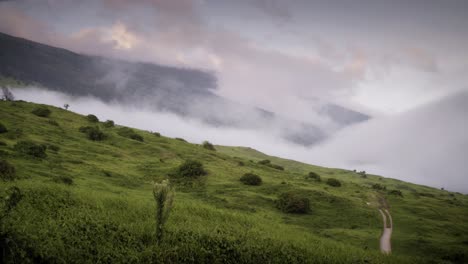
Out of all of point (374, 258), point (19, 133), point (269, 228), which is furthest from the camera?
point (19, 133)

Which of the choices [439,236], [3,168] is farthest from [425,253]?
[3,168]

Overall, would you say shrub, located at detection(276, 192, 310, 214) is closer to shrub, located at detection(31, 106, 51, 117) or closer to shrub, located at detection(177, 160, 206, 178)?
shrub, located at detection(177, 160, 206, 178)

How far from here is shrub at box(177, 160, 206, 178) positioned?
52906 millimetres

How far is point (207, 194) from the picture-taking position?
44281 millimetres

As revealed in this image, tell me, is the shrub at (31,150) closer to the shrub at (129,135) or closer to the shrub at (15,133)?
the shrub at (15,133)

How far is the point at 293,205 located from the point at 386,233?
12.0 metres

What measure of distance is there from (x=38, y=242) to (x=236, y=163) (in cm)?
6425

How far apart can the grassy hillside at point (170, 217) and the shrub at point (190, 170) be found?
1299mm

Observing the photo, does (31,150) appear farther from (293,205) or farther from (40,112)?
(40,112)

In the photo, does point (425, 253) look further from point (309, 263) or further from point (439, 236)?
point (309, 263)

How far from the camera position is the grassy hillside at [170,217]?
1864 centimetres

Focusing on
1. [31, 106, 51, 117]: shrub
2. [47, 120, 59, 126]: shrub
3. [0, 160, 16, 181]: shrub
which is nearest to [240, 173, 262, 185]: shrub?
[0, 160, 16, 181]: shrub

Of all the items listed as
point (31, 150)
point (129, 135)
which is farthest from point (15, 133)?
point (129, 135)

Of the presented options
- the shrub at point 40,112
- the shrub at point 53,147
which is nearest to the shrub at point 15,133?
the shrub at point 53,147
